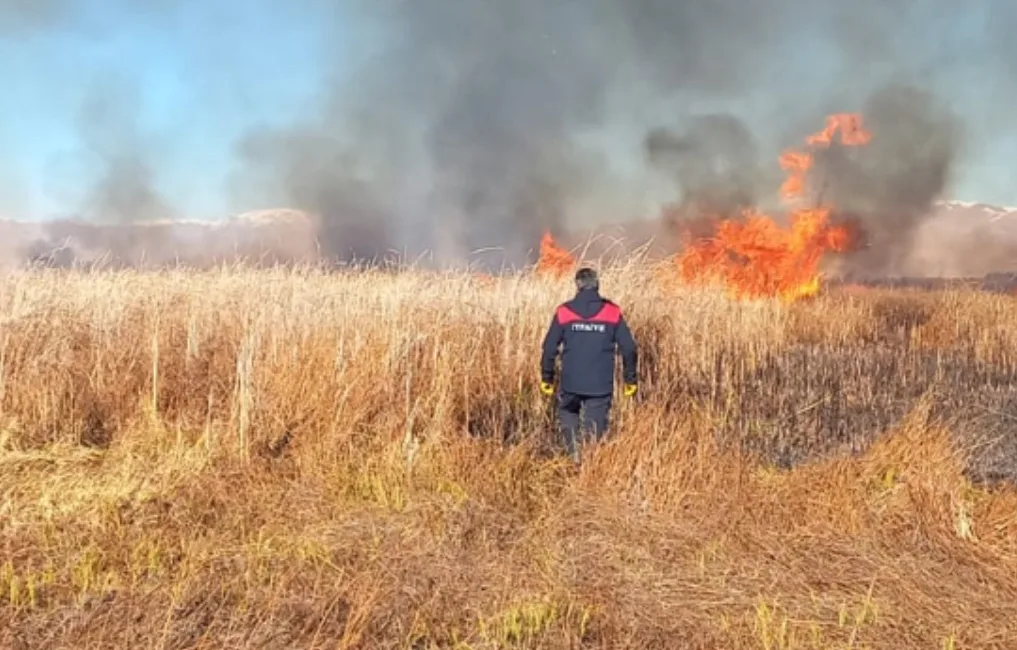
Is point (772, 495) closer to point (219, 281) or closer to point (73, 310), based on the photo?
point (73, 310)

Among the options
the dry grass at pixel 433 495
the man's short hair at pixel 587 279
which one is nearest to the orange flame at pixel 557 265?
the dry grass at pixel 433 495

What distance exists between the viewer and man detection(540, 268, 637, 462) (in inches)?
251

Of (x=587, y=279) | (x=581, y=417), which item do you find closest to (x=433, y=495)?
(x=581, y=417)

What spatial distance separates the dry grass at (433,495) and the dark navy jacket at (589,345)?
375mm

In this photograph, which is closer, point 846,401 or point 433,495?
point 433,495

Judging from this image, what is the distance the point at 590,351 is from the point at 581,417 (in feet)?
1.71

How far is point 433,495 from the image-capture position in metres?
5.07

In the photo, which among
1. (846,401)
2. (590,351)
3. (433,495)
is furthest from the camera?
(846,401)

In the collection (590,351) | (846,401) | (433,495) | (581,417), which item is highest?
(590,351)

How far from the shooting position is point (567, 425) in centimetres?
661

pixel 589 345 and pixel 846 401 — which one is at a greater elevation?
pixel 589 345

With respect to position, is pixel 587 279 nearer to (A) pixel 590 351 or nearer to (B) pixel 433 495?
(A) pixel 590 351

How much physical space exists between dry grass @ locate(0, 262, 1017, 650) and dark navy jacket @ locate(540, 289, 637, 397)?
1.23 feet

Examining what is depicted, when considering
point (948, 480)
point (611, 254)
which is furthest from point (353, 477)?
point (611, 254)
